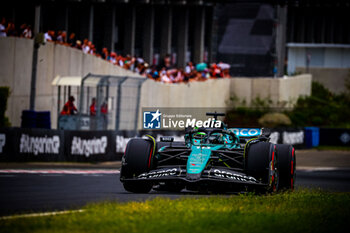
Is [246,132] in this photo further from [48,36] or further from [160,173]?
[48,36]

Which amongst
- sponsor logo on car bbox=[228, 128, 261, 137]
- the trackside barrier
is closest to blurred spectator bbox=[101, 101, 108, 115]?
the trackside barrier

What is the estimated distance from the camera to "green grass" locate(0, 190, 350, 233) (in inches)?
379

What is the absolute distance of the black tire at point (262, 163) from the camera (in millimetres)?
14297

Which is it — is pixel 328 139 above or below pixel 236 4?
below

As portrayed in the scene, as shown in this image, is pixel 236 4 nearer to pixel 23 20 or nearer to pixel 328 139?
pixel 328 139

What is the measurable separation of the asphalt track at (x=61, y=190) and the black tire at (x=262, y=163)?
4.84 feet

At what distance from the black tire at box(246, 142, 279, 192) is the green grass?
1.37 meters

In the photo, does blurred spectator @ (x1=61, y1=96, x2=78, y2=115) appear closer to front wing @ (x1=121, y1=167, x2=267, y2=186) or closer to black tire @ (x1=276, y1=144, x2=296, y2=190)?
black tire @ (x1=276, y1=144, x2=296, y2=190)

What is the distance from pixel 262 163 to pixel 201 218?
4164 mm

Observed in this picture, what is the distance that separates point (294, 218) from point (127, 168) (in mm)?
4781

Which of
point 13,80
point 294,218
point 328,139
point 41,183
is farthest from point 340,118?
point 294,218

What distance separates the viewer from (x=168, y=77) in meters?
37.6

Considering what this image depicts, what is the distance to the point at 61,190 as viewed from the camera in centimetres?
1562

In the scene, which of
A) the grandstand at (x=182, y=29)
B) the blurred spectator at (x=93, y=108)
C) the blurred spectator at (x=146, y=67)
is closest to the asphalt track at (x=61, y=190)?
the blurred spectator at (x=93, y=108)
